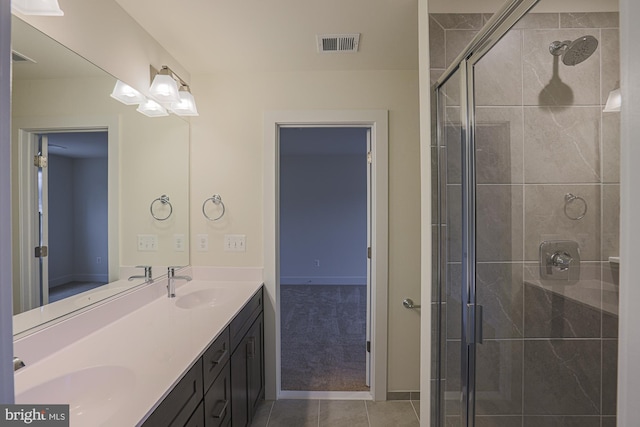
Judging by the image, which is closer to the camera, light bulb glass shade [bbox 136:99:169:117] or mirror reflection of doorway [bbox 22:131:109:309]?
mirror reflection of doorway [bbox 22:131:109:309]

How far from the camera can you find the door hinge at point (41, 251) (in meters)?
1.11

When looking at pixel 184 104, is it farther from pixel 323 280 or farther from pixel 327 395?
pixel 323 280

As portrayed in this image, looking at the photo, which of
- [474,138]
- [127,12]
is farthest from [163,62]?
[474,138]

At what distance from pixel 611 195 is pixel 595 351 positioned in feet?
1.81

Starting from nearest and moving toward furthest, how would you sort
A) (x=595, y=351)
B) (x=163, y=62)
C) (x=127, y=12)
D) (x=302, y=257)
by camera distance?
(x=595, y=351), (x=127, y=12), (x=163, y=62), (x=302, y=257)

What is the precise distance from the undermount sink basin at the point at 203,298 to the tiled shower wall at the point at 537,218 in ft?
4.54

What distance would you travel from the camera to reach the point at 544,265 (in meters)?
1.17

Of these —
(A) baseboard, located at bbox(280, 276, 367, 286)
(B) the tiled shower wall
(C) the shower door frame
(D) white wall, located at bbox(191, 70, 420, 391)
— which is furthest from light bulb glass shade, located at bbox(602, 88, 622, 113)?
(A) baseboard, located at bbox(280, 276, 367, 286)

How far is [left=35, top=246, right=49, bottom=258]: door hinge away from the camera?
1.11m

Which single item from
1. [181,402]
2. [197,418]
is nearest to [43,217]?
[181,402]

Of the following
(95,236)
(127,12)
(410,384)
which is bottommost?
(410,384)

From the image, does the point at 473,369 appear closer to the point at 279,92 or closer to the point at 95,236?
the point at 95,236

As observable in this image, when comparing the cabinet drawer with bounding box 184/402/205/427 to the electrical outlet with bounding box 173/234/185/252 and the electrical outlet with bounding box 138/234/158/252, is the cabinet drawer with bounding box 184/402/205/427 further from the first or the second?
the electrical outlet with bounding box 173/234/185/252

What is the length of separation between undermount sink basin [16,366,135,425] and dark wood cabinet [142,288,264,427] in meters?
0.17
